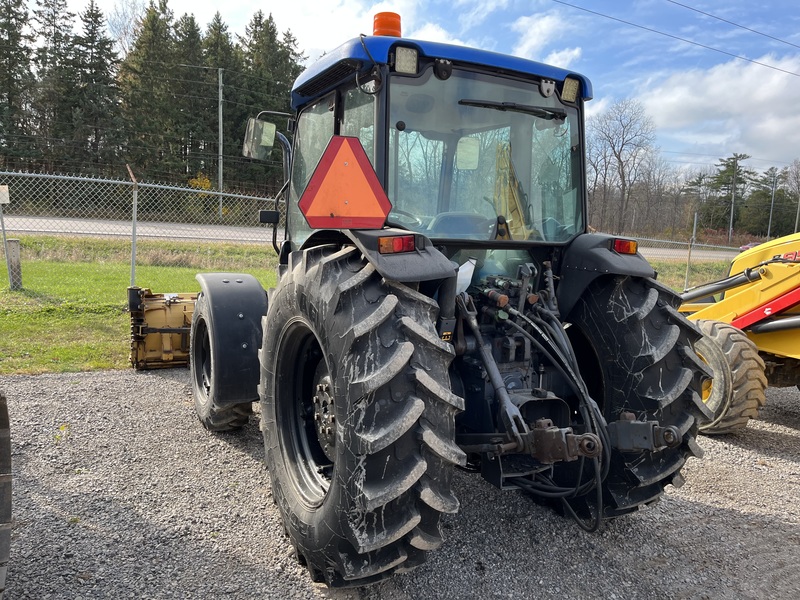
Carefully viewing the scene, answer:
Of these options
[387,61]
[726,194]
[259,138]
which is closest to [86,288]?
[259,138]

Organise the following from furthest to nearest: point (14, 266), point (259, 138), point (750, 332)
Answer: point (14, 266) → point (750, 332) → point (259, 138)

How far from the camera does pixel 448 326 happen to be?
2590 mm

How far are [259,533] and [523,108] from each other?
262 centimetres

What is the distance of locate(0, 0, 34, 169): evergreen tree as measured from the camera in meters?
26.1

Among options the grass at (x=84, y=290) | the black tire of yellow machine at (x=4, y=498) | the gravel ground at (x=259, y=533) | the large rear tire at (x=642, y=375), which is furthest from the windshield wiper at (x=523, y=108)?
the grass at (x=84, y=290)

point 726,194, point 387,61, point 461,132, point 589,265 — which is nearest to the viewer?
point 387,61

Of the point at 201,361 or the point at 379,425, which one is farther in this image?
the point at 201,361

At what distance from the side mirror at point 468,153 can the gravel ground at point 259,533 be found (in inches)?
74.9

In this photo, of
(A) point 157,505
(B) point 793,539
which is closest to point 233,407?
(A) point 157,505

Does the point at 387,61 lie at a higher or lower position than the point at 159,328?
higher

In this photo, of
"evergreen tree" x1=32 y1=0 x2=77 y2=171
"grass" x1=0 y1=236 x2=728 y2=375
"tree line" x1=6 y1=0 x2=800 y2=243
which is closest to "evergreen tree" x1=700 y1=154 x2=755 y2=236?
"tree line" x1=6 y1=0 x2=800 y2=243

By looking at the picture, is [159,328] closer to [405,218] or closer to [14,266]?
[405,218]

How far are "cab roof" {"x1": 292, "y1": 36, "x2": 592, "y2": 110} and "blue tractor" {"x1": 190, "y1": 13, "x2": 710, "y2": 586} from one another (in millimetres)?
11

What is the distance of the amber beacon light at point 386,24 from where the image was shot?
9.41 ft
